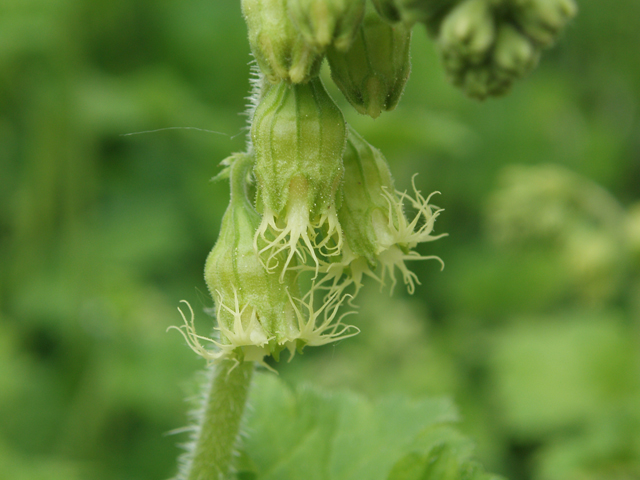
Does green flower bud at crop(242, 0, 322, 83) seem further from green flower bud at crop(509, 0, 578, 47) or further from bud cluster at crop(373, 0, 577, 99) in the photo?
green flower bud at crop(509, 0, 578, 47)

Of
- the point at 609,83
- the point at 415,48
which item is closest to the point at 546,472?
the point at 415,48

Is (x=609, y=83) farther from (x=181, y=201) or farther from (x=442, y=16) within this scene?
(x=442, y=16)

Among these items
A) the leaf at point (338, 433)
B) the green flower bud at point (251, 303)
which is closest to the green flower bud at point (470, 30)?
the green flower bud at point (251, 303)

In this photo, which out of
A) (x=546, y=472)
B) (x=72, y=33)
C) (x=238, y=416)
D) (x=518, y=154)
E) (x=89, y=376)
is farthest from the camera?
(x=518, y=154)

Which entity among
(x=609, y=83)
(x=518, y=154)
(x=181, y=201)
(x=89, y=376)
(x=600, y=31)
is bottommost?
(x=89, y=376)

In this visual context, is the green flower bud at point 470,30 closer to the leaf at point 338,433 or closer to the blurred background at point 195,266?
the leaf at point 338,433

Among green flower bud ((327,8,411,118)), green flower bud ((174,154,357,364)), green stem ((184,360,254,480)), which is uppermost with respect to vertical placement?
green flower bud ((327,8,411,118))

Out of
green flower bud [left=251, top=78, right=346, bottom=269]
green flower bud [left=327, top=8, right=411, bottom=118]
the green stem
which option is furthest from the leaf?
green flower bud [left=327, top=8, right=411, bottom=118]

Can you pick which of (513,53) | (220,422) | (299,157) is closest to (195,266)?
(220,422)
